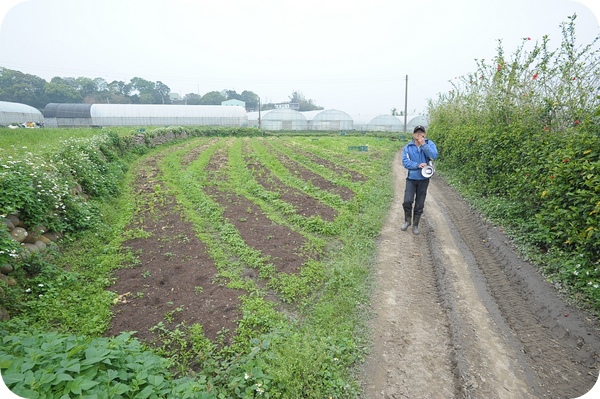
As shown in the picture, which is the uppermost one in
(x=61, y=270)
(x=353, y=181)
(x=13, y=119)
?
(x=13, y=119)

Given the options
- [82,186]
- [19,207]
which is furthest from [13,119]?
[19,207]

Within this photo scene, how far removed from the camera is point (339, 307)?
A: 3693mm

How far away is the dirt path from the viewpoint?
2684 millimetres

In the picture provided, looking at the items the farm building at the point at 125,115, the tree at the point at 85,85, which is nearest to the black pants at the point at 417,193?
the farm building at the point at 125,115

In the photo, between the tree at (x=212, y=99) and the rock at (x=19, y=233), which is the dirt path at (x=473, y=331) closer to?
the rock at (x=19, y=233)

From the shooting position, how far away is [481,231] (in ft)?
19.9

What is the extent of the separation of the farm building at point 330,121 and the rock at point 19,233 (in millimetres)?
37963

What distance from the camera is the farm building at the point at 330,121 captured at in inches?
1594

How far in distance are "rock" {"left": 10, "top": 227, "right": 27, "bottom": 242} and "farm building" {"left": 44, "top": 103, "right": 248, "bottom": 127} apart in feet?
123

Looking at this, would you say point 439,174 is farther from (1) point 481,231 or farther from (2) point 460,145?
(1) point 481,231

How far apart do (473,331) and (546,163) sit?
3600 mm

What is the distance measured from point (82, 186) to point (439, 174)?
1213 centimetres

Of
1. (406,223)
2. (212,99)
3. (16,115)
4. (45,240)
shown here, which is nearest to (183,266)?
(45,240)

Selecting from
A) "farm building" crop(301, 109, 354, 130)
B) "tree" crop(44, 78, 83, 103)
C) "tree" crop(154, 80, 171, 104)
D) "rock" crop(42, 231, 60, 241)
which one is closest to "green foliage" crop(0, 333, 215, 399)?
"rock" crop(42, 231, 60, 241)
